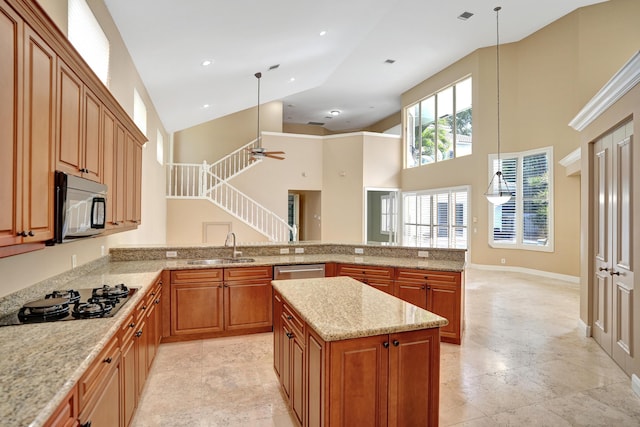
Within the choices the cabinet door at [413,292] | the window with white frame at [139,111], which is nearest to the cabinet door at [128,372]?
the cabinet door at [413,292]

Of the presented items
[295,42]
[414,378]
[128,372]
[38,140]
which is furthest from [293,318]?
[295,42]

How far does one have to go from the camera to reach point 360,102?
11.9m

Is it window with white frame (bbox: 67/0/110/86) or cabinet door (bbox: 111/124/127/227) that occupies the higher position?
window with white frame (bbox: 67/0/110/86)

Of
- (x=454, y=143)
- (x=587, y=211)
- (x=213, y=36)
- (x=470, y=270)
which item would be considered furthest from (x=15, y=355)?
(x=454, y=143)

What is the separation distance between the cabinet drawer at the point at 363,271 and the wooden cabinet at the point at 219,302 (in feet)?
2.98

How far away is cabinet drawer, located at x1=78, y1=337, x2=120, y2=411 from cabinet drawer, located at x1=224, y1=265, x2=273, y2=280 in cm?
201

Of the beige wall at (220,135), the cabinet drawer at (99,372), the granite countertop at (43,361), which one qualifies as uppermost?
the beige wall at (220,135)

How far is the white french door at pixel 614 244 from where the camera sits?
3.13 metres

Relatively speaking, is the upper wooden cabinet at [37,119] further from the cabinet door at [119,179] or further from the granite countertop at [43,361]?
the cabinet door at [119,179]

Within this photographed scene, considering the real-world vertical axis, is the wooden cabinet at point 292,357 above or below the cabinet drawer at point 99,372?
below

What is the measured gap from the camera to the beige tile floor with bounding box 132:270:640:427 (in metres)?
2.51

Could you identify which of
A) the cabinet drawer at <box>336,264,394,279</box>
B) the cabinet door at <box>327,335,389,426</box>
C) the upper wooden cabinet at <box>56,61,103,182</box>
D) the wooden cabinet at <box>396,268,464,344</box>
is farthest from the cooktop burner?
the wooden cabinet at <box>396,268,464,344</box>

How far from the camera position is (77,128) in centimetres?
211

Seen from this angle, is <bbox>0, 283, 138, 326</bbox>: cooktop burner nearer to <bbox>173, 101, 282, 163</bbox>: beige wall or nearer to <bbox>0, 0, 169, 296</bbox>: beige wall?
<bbox>0, 0, 169, 296</bbox>: beige wall
